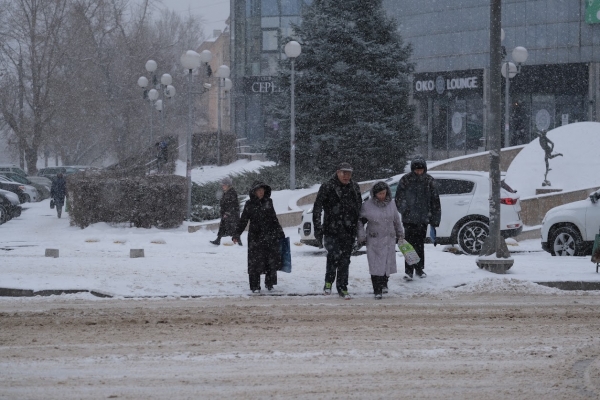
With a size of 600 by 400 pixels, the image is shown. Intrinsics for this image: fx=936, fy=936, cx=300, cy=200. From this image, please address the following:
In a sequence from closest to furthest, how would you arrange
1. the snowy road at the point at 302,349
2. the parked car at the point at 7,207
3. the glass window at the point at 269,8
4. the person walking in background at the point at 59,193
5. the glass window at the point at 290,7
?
1. the snowy road at the point at 302,349
2. the parked car at the point at 7,207
3. the person walking in background at the point at 59,193
4. the glass window at the point at 290,7
5. the glass window at the point at 269,8

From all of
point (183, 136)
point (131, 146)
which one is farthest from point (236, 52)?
point (183, 136)

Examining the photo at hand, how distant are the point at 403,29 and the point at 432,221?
4377 cm

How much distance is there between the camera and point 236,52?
62438mm

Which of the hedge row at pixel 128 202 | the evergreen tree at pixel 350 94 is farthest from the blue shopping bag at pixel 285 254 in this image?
the evergreen tree at pixel 350 94

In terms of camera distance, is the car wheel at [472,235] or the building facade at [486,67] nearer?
the car wheel at [472,235]

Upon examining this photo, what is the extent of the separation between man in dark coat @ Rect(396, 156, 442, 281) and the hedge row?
13738mm

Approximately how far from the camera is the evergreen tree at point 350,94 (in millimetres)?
33406

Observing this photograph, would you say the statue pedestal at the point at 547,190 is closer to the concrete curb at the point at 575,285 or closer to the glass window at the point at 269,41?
the concrete curb at the point at 575,285

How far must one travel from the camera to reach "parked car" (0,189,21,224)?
3100 cm

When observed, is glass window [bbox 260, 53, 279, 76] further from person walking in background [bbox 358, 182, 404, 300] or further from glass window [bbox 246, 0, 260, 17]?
person walking in background [bbox 358, 182, 404, 300]

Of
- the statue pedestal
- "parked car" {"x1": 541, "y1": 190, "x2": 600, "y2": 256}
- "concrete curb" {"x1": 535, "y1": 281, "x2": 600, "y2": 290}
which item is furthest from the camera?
the statue pedestal

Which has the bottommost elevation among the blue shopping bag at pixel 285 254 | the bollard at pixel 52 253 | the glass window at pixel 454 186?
the bollard at pixel 52 253

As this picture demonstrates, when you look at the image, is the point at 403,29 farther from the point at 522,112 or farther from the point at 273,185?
the point at 273,185

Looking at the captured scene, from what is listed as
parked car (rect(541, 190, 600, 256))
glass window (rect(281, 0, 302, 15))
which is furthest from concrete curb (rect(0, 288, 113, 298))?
glass window (rect(281, 0, 302, 15))
